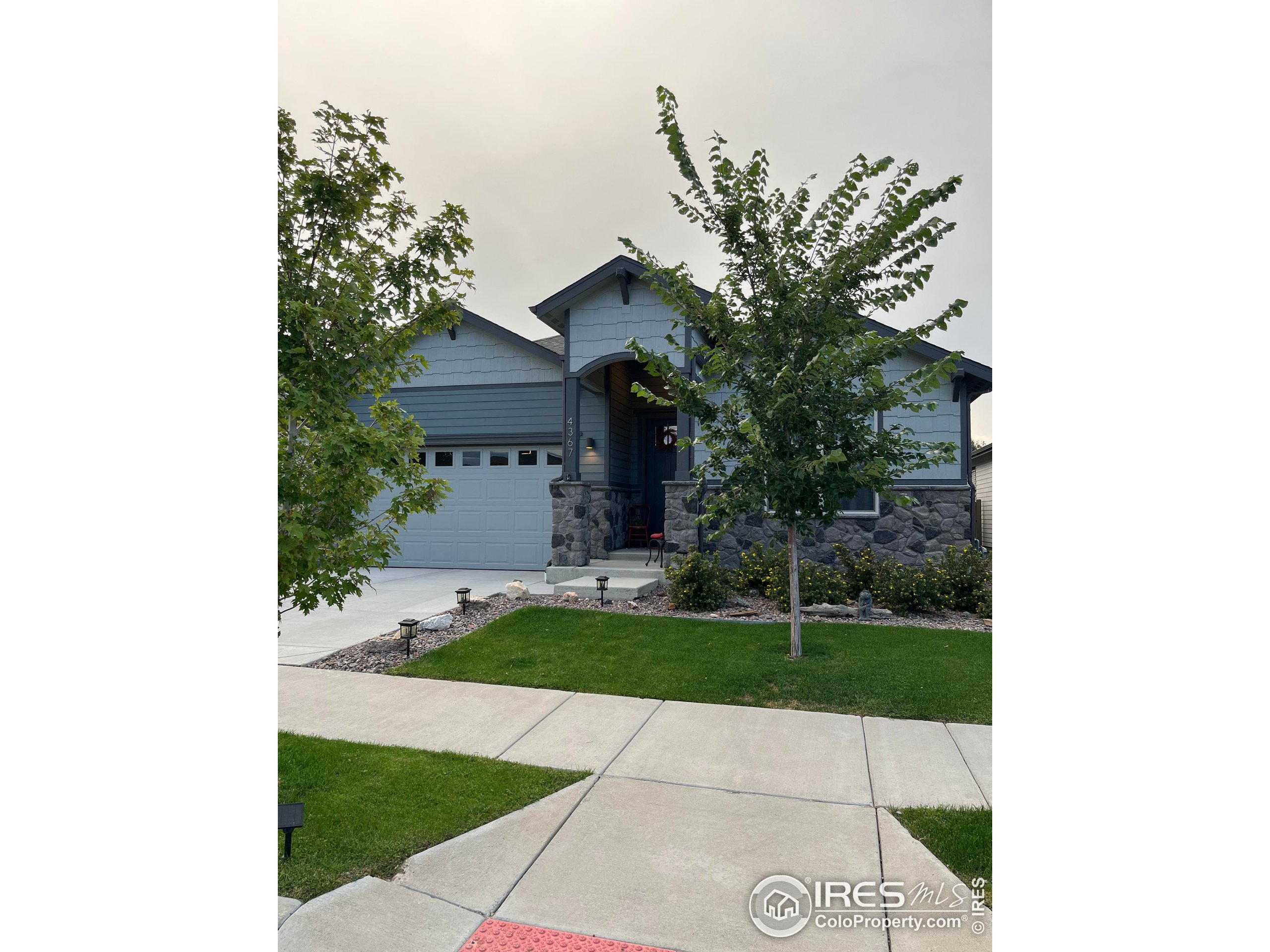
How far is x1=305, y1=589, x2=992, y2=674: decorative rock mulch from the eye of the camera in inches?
239

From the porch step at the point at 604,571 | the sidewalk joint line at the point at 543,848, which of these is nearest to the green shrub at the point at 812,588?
the porch step at the point at 604,571

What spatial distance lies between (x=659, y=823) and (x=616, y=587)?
595 cm

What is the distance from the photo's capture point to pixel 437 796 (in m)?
3.26

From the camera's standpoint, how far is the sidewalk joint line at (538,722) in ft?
12.8

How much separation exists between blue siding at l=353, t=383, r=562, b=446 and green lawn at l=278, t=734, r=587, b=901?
858 cm

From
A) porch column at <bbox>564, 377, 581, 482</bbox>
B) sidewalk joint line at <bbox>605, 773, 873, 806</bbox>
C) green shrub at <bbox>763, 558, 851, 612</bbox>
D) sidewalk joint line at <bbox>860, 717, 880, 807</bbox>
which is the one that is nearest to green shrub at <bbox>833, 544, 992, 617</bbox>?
green shrub at <bbox>763, 558, 851, 612</bbox>

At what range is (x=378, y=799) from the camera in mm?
3215

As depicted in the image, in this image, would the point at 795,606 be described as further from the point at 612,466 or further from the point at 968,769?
the point at 612,466

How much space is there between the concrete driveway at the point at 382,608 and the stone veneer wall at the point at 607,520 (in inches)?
46.4

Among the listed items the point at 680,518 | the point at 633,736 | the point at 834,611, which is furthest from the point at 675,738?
the point at 680,518

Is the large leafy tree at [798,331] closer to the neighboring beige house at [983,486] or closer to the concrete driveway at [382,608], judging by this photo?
the concrete driveway at [382,608]

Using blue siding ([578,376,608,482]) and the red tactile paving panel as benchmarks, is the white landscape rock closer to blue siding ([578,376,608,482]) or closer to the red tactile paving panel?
blue siding ([578,376,608,482])
